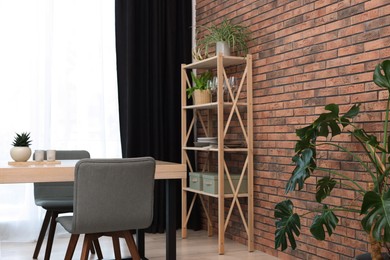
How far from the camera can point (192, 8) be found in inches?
219

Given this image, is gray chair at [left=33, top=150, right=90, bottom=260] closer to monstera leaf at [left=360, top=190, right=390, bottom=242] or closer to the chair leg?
the chair leg

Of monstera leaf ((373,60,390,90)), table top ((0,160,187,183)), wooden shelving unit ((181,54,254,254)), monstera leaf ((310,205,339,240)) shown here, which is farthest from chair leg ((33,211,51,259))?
monstera leaf ((373,60,390,90))

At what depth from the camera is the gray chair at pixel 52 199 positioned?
383 centimetres

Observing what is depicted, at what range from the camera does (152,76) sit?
5.27m

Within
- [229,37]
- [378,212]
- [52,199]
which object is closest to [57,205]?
[52,199]

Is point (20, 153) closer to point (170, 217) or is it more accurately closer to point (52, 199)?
point (52, 199)

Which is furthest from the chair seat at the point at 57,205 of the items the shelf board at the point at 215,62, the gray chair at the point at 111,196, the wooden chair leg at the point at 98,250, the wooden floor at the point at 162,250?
the shelf board at the point at 215,62

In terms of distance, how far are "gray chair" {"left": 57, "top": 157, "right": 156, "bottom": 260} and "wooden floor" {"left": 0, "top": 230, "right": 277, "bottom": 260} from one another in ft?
4.05

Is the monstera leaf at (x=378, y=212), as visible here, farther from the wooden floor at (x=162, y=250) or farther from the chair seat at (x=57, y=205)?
the chair seat at (x=57, y=205)

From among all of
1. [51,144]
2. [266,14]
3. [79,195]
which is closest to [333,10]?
[266,14]

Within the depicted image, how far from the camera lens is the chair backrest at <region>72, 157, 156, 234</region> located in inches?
112

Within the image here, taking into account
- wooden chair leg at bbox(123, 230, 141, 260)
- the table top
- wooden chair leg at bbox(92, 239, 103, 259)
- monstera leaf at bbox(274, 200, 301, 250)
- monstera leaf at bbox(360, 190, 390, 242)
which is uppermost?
the table top

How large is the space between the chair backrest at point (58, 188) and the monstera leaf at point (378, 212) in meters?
2.50

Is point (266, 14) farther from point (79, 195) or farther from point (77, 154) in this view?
point (79, 195)
